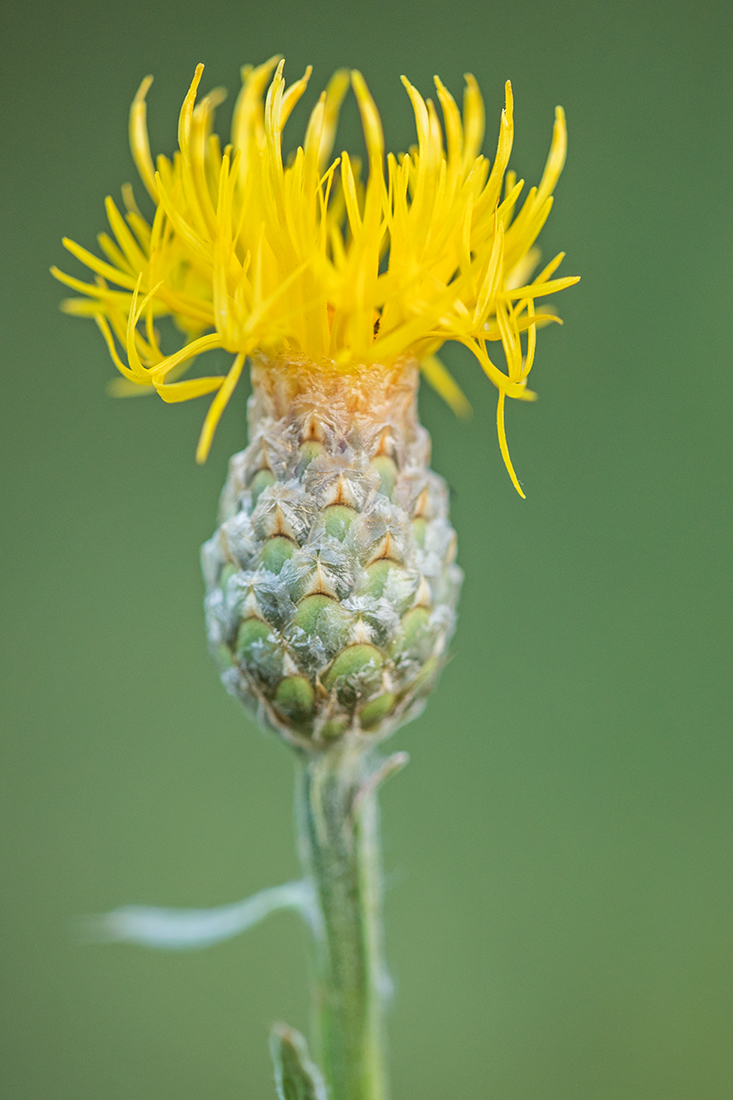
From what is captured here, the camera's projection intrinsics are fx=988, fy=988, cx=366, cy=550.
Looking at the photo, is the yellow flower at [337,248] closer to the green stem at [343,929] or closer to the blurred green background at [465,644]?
the green stem at [343,929]

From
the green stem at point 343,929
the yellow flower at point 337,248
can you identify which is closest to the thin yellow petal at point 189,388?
the yellow flower at point 337,248

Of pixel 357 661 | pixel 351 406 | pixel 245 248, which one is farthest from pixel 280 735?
pixel 245 248

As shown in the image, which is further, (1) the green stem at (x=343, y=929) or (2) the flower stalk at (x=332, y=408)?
(1) the green stem at (x=343, y=929)

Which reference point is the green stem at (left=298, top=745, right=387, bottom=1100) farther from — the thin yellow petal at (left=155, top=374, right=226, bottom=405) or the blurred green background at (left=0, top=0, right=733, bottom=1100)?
the blurred green background at (left=0, top=0, right=733, bottom=1100)

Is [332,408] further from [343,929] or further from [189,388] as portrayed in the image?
[343,929]

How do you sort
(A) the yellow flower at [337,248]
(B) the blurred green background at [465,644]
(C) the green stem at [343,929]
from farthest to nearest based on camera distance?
(B) the blurred green background at [465,644] < (C) the green stem at [343,929] < (A) the yellow flower at [337,248]

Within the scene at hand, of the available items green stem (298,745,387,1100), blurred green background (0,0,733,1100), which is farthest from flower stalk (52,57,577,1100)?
blurred green background (0,0,733,1100)

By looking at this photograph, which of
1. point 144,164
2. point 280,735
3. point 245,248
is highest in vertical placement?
point 144,164

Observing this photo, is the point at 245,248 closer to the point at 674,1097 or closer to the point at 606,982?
the point at 606,982
